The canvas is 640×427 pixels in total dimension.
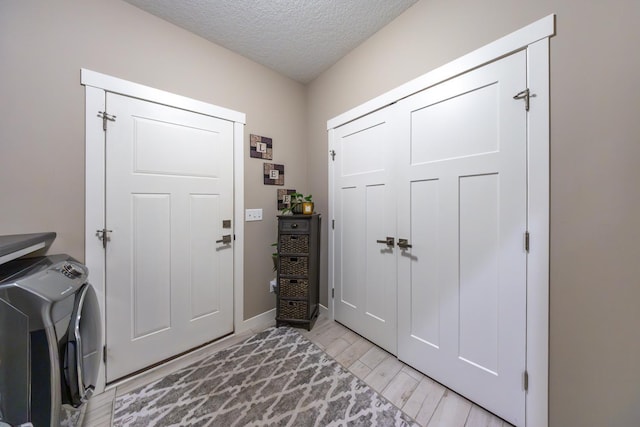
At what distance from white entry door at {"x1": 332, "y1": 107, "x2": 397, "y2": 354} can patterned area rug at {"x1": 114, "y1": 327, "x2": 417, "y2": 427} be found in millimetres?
487

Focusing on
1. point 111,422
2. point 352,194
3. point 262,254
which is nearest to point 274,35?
point 352,194

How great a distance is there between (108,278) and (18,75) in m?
1.27

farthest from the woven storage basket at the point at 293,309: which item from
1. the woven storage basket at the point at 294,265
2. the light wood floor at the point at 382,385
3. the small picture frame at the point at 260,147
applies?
the small picture frame at the point at 260,147

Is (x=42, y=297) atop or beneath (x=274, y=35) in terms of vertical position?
beneath

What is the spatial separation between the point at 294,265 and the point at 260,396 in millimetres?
981

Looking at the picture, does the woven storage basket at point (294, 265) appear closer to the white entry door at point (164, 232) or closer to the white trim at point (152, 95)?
the white entry door at point (164, 232)

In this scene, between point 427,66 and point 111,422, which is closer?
point 111,422

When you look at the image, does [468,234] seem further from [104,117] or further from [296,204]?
[104,117]

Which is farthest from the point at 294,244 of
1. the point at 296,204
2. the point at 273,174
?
the point at 273,174

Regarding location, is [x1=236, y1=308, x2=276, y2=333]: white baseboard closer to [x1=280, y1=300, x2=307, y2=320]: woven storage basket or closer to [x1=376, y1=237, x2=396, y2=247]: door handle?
[x1=280, y1=300, x2=307, y2=320]: woven storage basket

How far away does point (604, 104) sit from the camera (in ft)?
3.12

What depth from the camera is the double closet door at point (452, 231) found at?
1181mm

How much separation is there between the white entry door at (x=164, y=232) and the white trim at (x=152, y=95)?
4 cm

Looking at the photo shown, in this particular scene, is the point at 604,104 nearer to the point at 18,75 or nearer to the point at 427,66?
the point at 427,66
